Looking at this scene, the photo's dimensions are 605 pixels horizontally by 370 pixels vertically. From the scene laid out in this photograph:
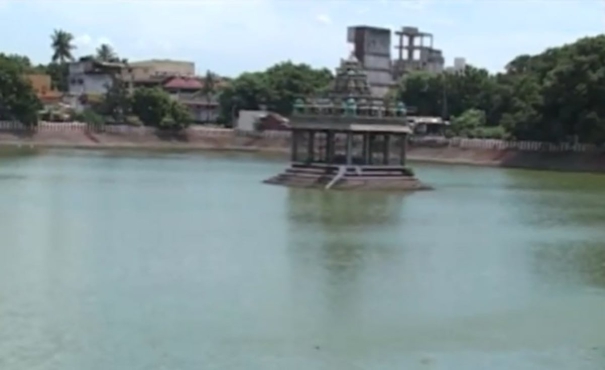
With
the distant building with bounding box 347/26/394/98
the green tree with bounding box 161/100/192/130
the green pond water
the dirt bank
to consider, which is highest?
the distant building with bounding box 347/26/394/98

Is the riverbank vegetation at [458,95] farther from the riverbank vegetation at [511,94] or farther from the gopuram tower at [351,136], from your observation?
the gopuram tower at [351,136]

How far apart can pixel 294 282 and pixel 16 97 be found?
197ft

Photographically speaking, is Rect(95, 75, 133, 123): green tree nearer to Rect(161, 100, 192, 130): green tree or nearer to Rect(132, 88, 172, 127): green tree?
Rect(132, 88, 172, 127): green tree

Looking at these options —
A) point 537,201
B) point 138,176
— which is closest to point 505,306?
point 537,201

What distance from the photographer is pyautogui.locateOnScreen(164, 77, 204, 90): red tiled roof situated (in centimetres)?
10538

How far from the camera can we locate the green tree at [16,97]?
79062mm

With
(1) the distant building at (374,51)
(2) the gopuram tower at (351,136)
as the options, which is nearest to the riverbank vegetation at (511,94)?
(1) the distant building at (374,51)

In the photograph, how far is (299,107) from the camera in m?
49.9

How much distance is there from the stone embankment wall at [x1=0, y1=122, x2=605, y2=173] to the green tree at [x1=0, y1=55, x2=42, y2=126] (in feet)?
2.52

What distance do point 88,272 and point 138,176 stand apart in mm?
29329

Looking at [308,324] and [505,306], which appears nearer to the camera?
[308,324]

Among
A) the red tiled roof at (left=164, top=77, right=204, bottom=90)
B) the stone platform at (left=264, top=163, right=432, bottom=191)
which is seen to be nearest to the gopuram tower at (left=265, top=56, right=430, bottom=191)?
the stone platform at (left=264, top=163, right=432, bottom=191)

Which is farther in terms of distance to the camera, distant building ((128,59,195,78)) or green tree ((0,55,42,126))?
distant building ((128,59,195,78))

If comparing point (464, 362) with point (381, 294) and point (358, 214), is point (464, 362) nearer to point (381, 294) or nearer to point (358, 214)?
point (381, 294)
